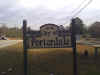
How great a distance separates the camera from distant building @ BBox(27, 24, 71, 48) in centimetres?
403

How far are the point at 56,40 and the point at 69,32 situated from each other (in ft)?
1.93

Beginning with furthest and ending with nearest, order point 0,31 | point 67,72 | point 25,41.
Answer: point 0,31, point 67,72, point 25,41

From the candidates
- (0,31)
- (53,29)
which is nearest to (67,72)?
(53,29)

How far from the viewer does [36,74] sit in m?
4.49

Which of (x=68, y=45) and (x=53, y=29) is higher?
(x=53, y=29)

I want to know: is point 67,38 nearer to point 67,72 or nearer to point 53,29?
point 53,29

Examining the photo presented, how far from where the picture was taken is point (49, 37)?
4246 millimetres

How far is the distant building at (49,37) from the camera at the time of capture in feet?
13.2

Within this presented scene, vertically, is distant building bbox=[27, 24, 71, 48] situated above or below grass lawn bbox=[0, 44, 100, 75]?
above

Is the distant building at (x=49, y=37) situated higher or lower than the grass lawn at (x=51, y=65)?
higher

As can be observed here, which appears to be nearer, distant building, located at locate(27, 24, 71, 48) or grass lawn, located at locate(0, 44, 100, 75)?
distant building, located at locate(27, 24, 71, 48)

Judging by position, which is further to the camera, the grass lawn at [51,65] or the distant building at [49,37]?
the grass lawn at [51,65]

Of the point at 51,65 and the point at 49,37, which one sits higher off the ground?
the point at 49,37

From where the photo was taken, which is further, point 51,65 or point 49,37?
point 51,65
